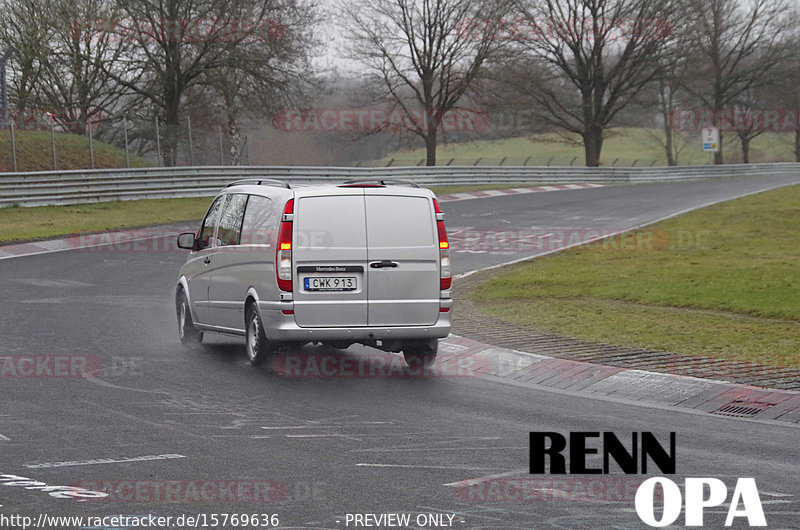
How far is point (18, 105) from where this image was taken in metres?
51.1

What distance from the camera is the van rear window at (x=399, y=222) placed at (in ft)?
33.9

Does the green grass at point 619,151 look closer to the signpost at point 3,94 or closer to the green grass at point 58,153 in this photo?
the green grass at point 58,153

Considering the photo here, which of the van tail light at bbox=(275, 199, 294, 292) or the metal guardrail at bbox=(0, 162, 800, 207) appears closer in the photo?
the van tail light at bbox=(275, 199, 294, 292)

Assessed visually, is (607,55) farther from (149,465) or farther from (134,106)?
(149,465)

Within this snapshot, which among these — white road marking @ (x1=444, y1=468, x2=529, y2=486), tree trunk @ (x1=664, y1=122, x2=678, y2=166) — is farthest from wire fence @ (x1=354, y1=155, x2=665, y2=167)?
white road marking @ (x1=444, y1=468, x2=529, y2=486)

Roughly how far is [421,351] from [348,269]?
4.41ft

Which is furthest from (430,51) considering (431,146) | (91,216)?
(91,216)

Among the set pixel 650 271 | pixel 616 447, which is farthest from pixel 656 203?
pixel 616 447

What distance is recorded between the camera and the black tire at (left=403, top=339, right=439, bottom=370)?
10797mm

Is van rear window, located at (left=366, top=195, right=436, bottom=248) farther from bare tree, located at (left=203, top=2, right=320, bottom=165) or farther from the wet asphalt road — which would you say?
bare tree, located at (left=203, top=2, right=320, bottom=165)

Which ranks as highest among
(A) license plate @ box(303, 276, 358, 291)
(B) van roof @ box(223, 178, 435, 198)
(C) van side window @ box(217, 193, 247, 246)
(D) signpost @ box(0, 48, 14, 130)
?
(D) signpost @ box(0, 48, 14, 130)

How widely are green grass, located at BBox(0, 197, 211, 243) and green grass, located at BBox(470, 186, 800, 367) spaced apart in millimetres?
A: 11521

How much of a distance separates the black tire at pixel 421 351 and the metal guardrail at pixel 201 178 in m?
14.8

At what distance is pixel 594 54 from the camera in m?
62.6
